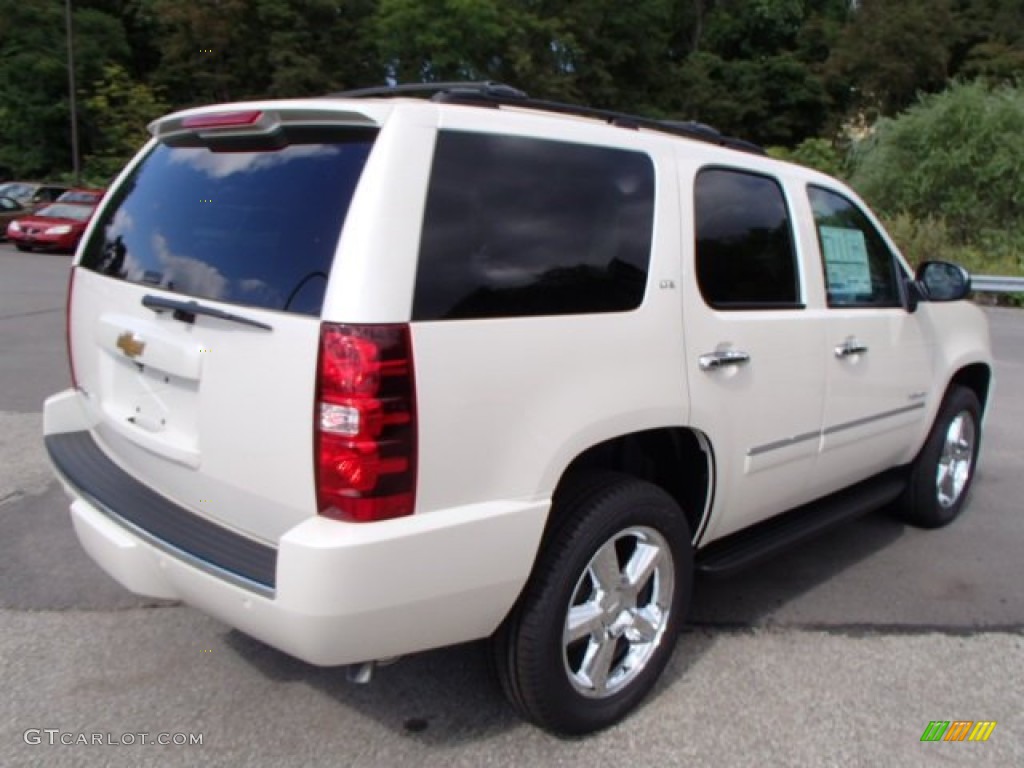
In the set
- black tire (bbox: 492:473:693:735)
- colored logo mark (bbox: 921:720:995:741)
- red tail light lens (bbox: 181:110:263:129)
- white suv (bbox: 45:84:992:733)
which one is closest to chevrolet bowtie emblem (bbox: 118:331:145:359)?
white suv (bbox: 45:84:992:733)

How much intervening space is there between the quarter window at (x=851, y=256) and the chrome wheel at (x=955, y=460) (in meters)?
1.08

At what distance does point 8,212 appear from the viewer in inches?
969

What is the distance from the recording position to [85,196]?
24.7m

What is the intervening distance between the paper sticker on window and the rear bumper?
198cm

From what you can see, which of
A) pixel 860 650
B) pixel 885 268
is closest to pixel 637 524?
pixel 860 650

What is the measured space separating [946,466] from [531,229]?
332 cm

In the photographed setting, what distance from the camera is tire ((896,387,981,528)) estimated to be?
4605mm

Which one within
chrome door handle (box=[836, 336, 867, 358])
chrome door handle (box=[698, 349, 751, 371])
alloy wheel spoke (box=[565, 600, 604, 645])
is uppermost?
chrome door handle (box=[698, 349, 751, 371])

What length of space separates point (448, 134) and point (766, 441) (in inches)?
67.3

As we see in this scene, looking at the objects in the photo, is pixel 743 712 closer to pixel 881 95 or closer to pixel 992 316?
pixel 992 316

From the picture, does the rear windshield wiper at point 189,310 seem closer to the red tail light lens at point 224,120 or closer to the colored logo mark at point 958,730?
the red tail light lens at point 224,120

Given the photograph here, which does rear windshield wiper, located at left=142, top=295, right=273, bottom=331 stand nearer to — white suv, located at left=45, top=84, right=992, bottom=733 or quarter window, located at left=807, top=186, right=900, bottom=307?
white suv, located at left=45, top=84, right=992, bottom=733

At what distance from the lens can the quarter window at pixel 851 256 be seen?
374 cm

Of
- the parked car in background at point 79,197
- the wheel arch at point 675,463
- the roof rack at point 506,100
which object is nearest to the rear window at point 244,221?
the roof rack at point 506,100
